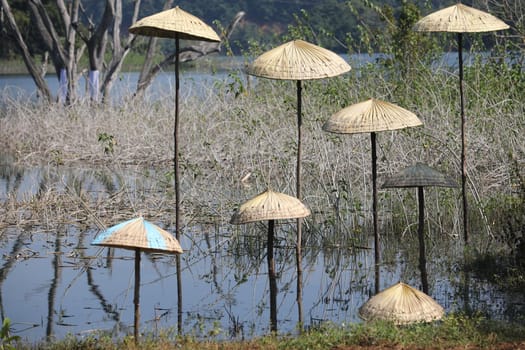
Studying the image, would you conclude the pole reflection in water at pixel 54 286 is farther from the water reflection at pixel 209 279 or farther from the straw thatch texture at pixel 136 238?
the straw thatch texture at pixel 136 238

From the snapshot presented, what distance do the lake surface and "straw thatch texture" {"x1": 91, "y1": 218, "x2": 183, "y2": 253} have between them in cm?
69

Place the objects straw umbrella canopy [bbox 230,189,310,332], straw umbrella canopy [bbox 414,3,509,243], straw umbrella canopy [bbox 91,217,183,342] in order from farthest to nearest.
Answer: straw umbrella canopy [bbox 414,3,509,243], straw umbrella canopy [bbox 230,189,310,332], straw umbrella canopy [bbox 91,217,183,342]

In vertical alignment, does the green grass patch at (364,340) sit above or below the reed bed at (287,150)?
below

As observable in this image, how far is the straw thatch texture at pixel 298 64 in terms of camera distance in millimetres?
8117

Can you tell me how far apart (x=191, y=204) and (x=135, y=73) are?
49384 mm

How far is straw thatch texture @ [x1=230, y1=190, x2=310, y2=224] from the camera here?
7623mm

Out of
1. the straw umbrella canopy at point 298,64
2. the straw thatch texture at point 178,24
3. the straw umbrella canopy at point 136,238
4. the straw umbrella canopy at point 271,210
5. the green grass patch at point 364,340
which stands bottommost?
the green grass patch at point 364,340

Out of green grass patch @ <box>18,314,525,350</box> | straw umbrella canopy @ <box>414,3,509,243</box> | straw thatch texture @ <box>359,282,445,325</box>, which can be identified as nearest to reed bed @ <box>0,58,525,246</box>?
straw umbrella canopy @ <box>414,3,509,243</box>

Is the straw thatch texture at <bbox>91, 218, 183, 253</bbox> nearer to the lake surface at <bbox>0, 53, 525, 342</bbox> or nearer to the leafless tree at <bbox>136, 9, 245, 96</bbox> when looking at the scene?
the lake surface at <bbox>0, 53, 525, 342</bbox>

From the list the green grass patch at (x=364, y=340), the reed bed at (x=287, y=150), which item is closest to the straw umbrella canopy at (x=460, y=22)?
the reed bed at (x=287, y=150)

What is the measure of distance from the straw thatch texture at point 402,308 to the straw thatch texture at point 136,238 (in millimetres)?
1387

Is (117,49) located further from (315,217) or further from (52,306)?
(52,306)

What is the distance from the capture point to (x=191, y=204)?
1177 centimetres

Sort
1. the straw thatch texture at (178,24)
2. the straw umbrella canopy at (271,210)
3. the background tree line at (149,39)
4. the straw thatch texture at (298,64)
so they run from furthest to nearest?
the background tree line at (149,39) < the straw thatch texture at (178,24) < the straw thatch texture at (298,64) < the straw umbrella canopy at (271,210)
